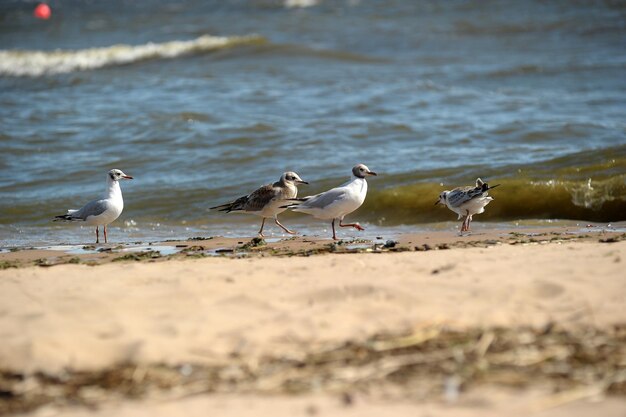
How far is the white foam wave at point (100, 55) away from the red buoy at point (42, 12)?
6.80m

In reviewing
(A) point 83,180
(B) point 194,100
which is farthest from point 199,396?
(B) point 194,100

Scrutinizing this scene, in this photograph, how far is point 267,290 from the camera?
5.90 meters

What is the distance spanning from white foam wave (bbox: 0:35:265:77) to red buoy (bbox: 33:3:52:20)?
6796 millimetres

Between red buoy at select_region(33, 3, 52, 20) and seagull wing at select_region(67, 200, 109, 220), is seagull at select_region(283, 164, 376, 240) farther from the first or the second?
red buoy at select_region(33, 3, 52, 20)

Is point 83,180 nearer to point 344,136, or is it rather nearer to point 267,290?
point 344,136

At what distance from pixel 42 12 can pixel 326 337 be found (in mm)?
31181

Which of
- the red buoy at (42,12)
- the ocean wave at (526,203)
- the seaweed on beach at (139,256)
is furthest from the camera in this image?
the red buoy at (42,12)

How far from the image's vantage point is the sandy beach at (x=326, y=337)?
4.21 meters

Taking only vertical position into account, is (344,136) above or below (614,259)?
above

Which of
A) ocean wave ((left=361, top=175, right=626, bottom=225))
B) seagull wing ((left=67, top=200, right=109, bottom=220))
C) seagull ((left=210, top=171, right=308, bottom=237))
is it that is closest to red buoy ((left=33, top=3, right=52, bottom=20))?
ocean wave ((left=361, top=175, right=626, bottom=225))

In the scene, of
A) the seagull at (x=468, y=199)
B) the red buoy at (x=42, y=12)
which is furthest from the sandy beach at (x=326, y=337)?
the red buoy at (x=42, y=12)

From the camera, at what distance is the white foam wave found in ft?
80.2

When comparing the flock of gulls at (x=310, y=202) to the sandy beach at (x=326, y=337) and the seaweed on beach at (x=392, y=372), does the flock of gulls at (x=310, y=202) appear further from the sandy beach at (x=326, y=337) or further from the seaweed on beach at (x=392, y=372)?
the seaweed on beach at (x=392, y=372)

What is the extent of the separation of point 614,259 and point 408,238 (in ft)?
9.85
